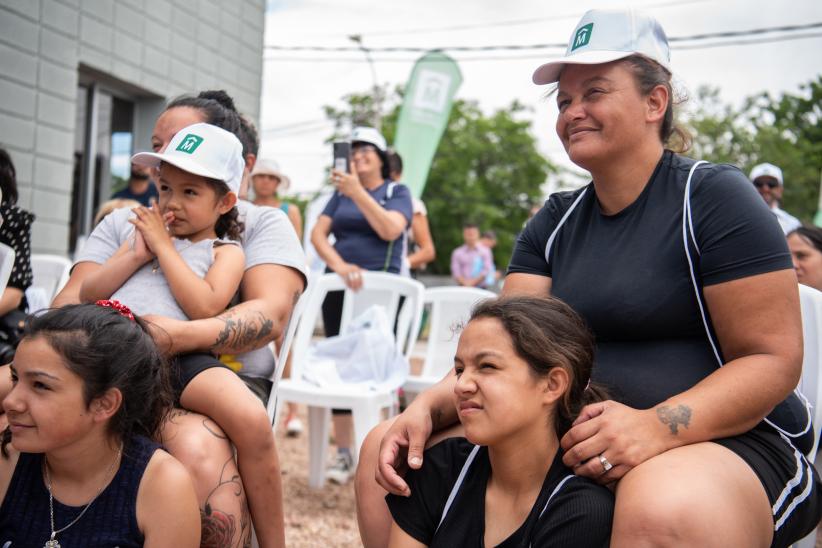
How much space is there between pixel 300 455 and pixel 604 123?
3.46 meters

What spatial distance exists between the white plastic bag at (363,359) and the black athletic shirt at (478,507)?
206 cm

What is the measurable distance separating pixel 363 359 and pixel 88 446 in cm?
221

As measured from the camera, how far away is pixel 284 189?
6.57 metres

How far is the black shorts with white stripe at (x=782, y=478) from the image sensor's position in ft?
5.45

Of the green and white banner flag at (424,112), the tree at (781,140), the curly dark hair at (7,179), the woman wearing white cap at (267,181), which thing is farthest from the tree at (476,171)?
the curly dark hair at (7,179)

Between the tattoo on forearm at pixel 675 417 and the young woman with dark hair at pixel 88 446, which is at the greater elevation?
the tattoo on forearm at pixel 675 417

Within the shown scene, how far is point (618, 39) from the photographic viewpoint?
1.95 m

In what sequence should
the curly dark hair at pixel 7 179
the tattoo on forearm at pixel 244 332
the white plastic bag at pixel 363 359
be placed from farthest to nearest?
the white plastic bag at pixel 363 359, the curly dark hair at pixel 7 179, the tattoo on forearm at pixel 244 332

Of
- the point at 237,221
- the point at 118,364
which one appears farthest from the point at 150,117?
the point at 118,364

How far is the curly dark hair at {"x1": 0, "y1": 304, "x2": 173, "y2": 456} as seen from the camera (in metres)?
1.84

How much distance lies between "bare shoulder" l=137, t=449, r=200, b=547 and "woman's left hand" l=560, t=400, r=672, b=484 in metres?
0.89

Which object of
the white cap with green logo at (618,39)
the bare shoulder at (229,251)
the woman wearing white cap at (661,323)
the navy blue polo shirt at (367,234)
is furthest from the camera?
the navy blue polo shirt at (367,234)

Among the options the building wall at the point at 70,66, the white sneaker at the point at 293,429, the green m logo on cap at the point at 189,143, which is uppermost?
the building wall at the point at 70,66

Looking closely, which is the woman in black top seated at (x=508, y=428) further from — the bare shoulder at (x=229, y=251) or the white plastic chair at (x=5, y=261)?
the white plastic chair at (x=5, y=261)
